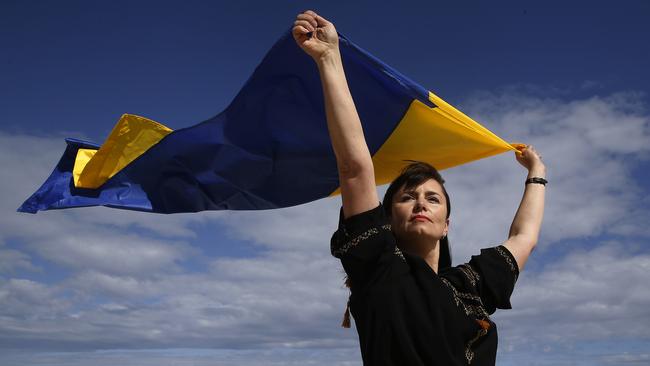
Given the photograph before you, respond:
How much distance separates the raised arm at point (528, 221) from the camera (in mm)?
4430

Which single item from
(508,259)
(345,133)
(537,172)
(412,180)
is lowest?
(508,259)

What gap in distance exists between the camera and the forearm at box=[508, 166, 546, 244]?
181 inches

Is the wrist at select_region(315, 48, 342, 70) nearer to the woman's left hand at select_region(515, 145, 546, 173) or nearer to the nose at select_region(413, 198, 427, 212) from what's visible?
the nose at select_region(413, 198, 427, 212)

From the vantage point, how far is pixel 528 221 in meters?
4.69

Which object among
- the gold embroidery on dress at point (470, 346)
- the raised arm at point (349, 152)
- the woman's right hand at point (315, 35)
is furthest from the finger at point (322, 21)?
the gold embroidery on dress at point (470, 346)

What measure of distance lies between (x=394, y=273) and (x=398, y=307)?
0.19 meters

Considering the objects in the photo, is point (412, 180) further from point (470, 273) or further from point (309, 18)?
point (309, 18)

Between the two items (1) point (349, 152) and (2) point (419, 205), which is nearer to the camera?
(1) point (349, 152)

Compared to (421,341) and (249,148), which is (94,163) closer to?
(249,148)

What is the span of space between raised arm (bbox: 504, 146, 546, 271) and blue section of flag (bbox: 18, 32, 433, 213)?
1.34m

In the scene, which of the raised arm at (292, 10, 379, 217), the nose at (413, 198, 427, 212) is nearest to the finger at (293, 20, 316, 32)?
the raised arm at (292, 10, 379, 217)

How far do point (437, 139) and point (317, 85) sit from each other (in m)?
1.32

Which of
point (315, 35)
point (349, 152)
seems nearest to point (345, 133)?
point (349, 152)

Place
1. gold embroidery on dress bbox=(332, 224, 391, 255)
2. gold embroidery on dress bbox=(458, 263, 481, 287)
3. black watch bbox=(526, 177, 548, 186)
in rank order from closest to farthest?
gold embroidery on dress bbox=(332, 224, 391, 255) → gold embroidery on dress bbox=(458, 263, 481, 287) → black watch bbox=(526, 177, 548, 186)
